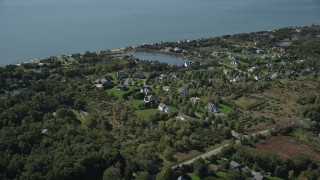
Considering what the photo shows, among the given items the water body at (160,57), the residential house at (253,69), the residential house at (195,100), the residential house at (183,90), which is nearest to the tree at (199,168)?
Answer: the residential house at (195,100)

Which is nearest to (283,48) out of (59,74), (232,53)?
(232,53)

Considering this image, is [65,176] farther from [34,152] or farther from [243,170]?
[243,170]

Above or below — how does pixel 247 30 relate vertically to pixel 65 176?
above

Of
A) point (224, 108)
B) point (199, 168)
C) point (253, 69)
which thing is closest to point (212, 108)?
point (224, 108)

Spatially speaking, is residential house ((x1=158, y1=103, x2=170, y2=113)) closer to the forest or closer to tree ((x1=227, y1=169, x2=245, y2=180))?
the forest

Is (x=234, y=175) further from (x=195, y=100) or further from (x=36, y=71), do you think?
(x=36, y=71)
